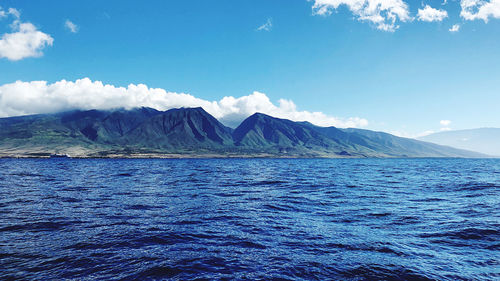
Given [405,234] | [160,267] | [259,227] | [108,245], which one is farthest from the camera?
[259,227]

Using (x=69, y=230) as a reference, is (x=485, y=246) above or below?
above

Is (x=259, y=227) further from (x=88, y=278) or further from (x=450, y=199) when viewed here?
(x=450, y=199)

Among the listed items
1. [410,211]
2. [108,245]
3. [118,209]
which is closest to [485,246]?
[410,211]

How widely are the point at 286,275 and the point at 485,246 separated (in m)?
15.5

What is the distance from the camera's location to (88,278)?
12.9 metres

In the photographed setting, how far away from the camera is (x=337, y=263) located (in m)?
14.7

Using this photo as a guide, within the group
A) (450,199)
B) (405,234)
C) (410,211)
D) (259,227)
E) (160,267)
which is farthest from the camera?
(450,199)

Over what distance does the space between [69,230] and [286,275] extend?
61.8 feet

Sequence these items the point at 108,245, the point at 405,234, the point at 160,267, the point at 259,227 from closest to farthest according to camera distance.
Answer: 1. the point at 160,267
2. the point at 108,245
3. the point at 405,234
4. the point at 259,227

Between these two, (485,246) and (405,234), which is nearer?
(485,246)

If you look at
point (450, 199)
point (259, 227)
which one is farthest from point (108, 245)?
point (450, 199)

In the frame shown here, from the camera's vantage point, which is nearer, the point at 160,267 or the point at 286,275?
the point at 286,275

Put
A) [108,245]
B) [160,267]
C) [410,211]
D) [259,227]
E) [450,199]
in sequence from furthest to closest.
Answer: [450,199]
[410,211]
[259,227]
[108,245]
[160,267]

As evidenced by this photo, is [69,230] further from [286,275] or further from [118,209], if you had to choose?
[286,275]
